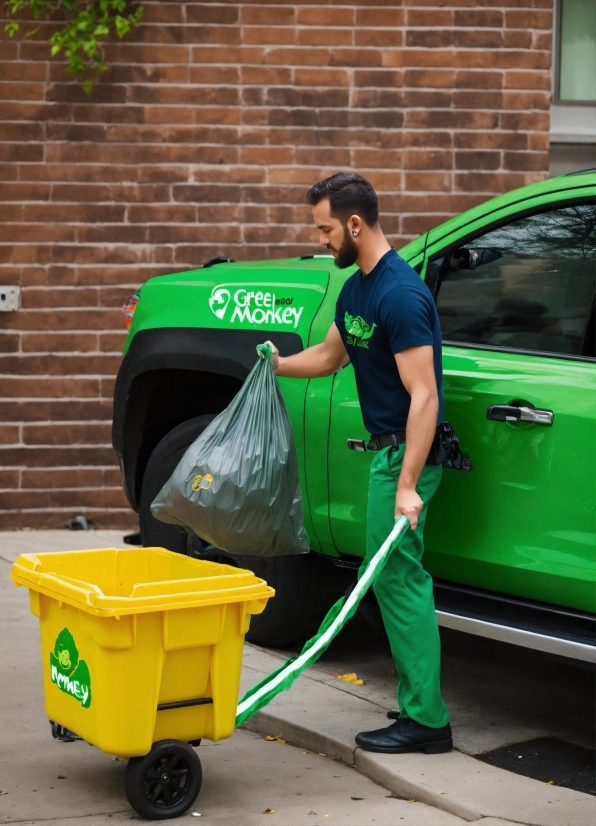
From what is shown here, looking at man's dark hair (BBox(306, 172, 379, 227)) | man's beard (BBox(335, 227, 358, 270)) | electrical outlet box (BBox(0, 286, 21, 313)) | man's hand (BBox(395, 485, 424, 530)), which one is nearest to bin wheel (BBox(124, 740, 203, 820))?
man's hand (BBox(395, 485, 424, 530))

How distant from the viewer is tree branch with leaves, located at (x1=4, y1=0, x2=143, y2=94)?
24.3ft

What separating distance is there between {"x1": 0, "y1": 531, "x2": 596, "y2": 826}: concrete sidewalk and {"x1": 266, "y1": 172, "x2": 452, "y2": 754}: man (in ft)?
0.38

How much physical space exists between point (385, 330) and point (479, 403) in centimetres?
48

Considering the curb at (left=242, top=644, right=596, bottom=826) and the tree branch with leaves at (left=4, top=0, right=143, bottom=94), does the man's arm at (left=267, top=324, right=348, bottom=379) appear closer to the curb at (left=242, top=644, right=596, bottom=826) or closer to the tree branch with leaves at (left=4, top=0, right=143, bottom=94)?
the curb at (left=242, top=644, right=596, bottom=826)

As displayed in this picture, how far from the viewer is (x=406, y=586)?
13.6ft

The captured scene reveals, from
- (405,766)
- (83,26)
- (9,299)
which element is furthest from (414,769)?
(83,26)

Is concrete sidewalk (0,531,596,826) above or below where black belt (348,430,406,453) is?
below

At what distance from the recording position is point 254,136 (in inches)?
307

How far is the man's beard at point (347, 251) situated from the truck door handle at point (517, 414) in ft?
2.30

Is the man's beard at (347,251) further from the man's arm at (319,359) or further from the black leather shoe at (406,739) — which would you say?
the black leather shoe at (406,739)

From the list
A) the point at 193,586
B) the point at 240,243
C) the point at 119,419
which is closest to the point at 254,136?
the point at 240,243

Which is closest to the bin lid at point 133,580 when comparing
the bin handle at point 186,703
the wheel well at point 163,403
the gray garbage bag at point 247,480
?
the gray garbage bag at point 247,480

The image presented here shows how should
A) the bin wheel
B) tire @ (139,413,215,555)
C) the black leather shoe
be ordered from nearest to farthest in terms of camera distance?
the bin wheel < the black leather shoe < tire @ (139,413,215,555)

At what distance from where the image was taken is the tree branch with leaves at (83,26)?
741cm
